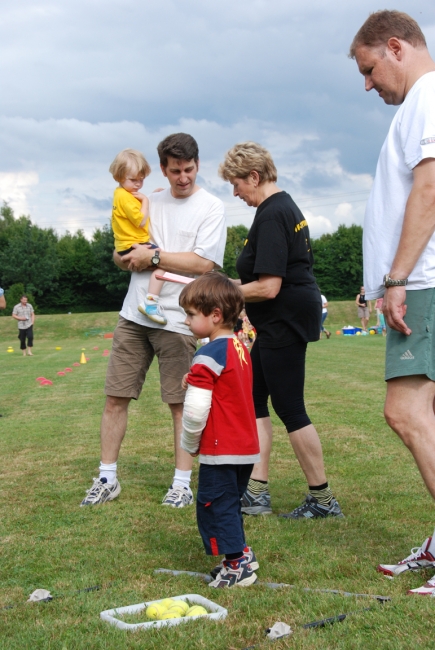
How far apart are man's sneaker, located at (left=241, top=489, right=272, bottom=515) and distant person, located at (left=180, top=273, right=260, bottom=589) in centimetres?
111

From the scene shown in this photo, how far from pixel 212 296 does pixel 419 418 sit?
109cm

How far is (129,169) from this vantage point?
4879mm

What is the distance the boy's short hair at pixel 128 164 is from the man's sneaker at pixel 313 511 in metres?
2.57

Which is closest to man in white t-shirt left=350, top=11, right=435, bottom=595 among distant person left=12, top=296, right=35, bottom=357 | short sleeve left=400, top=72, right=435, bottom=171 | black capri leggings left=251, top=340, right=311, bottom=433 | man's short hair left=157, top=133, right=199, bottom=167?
short sleeve left=400, top=72, right=435, bottom=171

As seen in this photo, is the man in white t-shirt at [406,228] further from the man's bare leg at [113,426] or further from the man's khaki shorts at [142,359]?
the man's bare leg at [113,426]

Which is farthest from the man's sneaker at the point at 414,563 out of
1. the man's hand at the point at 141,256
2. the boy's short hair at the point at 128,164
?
the boy's short hair at the point at 128,164

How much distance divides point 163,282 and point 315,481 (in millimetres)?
1688

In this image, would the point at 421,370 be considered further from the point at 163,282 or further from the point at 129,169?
the point at 129,169

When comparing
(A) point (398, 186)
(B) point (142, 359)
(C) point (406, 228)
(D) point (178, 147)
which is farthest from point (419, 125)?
(B) point (142, 359)

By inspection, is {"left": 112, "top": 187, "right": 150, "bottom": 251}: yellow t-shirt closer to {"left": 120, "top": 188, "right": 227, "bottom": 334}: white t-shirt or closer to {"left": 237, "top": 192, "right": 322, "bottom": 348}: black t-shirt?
{"left": 120, "top": 188, "right": 227, "bottom": 334}: white t-shirt

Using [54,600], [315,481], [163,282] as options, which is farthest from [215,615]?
[163,282]

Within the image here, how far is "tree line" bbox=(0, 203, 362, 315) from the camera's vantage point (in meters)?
69.9

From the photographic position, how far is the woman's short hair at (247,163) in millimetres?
4176

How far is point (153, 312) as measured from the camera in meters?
4.63
